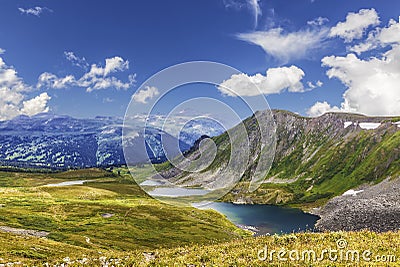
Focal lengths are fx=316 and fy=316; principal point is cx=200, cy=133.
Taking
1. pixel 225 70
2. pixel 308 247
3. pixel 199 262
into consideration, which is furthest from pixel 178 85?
pixel 308 247

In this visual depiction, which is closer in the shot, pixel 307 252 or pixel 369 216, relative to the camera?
pixel 307 252

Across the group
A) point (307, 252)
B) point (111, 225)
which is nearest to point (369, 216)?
point (111, 225)

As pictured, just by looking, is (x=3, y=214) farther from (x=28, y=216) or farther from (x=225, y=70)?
(x=225, y=70)

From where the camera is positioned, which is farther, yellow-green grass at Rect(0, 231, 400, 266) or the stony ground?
the stony ground

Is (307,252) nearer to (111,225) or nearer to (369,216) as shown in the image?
(111,225)

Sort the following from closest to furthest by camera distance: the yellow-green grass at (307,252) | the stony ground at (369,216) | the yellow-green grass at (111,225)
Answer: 1. the yellow-green grass at (307,252)
2. the yellow-green grass at (111,225)
3. the stony ground at (369,216)

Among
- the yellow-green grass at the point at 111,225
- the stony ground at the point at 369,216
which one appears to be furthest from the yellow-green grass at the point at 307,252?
the stony ground at the point at 369,216

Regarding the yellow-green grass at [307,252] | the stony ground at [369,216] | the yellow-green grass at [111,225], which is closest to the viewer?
the yellow-green grass at [307,252]

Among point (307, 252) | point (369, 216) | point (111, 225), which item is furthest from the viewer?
point (369, 216)

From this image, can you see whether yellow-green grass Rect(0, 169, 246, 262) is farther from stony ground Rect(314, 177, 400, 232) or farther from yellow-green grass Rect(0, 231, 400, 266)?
stony ground Rect(314, 177, 400, 232)

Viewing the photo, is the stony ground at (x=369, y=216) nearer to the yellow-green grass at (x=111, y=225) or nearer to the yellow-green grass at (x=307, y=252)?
the yellow-green grass at (x=111, y=225)

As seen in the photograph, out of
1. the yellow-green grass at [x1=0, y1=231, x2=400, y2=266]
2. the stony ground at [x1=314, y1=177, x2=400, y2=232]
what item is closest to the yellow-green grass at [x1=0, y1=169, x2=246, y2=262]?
the yellow-green grass at [x1=0, y1=231, x2=400, y2=266]

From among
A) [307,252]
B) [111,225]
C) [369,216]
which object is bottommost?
[111,225]

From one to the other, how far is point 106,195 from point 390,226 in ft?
506
